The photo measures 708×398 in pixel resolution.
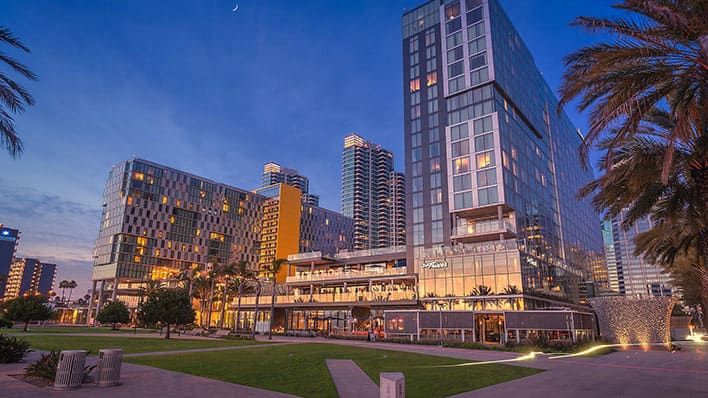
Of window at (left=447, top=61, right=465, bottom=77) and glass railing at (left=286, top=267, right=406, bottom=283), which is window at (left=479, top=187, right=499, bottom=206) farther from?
window at (left=447, top=61, right=465, bottom=77)

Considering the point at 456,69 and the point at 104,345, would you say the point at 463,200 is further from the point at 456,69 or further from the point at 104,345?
the point at 104,345

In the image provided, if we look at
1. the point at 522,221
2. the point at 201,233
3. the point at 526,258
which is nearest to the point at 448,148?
the point at 522,221

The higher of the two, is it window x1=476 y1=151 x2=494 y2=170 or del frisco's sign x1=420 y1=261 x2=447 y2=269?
window x1=476 y1=151 x2=494 y2=170

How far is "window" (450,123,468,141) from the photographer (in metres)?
67.1

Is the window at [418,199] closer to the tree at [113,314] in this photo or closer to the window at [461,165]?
the window at [461,165]

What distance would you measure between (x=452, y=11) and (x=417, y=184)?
98.0ft

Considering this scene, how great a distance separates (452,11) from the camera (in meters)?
72.4

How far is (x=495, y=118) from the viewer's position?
63.6 m

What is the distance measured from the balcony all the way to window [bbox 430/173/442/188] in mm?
8961

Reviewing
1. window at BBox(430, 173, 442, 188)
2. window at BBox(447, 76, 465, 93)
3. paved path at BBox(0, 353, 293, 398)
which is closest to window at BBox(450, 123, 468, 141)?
window at BBox(447, 76, 465, 93)

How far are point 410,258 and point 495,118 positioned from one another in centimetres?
2540

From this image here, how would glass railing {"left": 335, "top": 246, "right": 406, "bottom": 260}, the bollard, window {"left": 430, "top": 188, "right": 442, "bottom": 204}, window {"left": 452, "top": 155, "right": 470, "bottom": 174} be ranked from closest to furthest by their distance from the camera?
1. the bollard
2. window {"left": 452, "top": 155, "right": 470, "bottom": 174}
3. window {"left": 430, "top": 188, "right": 442, "bottom": 204}
4. glass railing {"left": 335, "top": 246, "right": 406, "bottom": 260}

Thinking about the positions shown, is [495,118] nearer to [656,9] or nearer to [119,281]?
[656,9]

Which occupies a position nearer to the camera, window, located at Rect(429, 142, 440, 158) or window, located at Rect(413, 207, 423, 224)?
window, located at Rect(413, 207, 423, 224)
